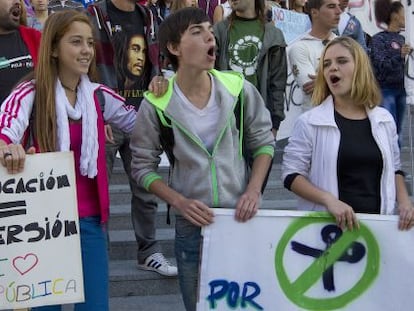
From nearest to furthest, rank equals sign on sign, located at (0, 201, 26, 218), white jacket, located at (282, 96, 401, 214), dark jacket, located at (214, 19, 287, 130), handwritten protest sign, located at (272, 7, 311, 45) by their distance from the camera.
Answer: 1. equals sign on sign, located at (0, 201, 26, 218)
2. white jacket, located at (282, 96, 401, 214)
3. dark jacket, located at (214, 19, 287, 130)
4. handwritten protest sign, located at (272, 7, 311, 45)

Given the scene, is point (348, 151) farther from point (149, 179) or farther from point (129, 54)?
point (129, 54)

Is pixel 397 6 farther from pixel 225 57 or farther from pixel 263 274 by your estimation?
pixel 263 274

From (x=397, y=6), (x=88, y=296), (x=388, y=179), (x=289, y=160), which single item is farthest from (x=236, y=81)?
(x=397, y=6)

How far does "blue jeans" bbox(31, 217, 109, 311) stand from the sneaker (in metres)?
1.82

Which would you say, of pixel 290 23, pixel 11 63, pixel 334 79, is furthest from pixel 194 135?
pixel 290 23

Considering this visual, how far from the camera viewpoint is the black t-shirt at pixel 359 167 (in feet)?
12.4

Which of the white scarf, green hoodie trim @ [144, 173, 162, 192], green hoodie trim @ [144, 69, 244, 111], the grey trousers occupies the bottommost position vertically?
the grey trousers

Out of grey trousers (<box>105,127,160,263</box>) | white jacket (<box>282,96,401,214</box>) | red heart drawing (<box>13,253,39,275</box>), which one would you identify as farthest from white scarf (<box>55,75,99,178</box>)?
grey trousers (<box>105,127,160,263</box>)

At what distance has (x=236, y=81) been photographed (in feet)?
12.4

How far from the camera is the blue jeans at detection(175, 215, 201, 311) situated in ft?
12.3

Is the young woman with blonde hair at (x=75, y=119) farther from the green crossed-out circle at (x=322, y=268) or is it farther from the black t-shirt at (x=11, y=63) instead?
the black t-shirt at (x=11, y=63)

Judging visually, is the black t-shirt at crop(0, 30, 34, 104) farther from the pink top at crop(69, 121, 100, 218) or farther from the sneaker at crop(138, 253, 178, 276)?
the sneaker at crop(138, 253, 178, 276)

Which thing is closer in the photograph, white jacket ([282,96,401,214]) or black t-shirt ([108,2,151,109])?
white jacket ([282,96,401,214])

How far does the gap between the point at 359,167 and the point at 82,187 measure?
1.20m
